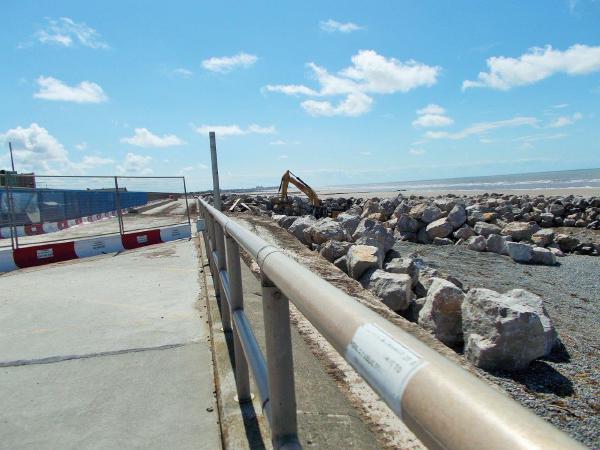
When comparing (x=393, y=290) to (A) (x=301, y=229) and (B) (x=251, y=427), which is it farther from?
(A) (x=301, y=229)

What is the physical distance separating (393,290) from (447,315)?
32.8 inches

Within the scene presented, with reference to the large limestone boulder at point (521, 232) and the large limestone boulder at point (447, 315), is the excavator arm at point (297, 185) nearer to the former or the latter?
the large limestone boulder at point (521, 232)

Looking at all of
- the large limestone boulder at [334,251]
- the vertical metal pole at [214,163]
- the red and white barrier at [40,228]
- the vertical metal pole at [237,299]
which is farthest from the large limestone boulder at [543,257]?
the red and white barrier at [40,228]

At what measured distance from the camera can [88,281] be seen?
249 inches

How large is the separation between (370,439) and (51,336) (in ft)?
10.8

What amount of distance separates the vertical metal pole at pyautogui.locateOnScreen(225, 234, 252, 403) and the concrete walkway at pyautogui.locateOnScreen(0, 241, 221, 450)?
280 millimetres

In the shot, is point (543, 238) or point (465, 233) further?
point (465, 233)

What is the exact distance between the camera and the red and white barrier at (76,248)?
7988 millimetres

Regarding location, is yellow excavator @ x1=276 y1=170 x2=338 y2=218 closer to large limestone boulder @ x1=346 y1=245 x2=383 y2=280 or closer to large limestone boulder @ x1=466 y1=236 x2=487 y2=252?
large limestone boulder @ x1=466 y1=236 x2=487 y2=252

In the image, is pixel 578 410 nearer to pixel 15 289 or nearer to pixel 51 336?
pixel 51 336

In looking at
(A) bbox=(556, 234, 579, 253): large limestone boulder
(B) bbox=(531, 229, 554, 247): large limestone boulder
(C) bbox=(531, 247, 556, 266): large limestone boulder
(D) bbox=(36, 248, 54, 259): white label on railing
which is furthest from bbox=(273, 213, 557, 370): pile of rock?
(A) bbox=(556, 234, 579, 253): large limestone boulder

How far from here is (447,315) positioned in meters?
4.36

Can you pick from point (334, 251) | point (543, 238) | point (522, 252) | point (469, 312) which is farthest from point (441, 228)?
point (469, 312)

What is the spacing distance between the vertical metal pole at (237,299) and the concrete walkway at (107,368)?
28 centimetres
